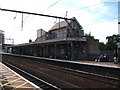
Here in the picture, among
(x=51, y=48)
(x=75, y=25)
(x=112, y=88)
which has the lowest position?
(x=112, y=88)

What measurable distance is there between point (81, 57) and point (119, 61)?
935 cm

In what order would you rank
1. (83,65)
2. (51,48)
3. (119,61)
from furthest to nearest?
(51,48) < (119,61) < (83,65)

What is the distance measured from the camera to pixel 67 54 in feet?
98.3

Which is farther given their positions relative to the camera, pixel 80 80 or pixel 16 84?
pixel 80 80

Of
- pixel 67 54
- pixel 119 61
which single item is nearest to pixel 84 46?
pixel 67 54

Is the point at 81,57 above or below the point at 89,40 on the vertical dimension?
below

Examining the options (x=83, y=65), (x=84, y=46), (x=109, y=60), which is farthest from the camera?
(x=84, y=46)

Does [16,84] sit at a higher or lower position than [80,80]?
higher

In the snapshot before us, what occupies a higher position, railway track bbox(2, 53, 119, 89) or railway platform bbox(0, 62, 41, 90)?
railway platform bbox(0, 62, 41, 90)

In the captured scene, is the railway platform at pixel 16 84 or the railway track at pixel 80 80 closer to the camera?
the railway platform at pixel 16 84

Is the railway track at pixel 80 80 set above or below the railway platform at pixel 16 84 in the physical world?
below

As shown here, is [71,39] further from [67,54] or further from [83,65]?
[83,65]

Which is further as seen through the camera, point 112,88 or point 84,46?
point 84,46

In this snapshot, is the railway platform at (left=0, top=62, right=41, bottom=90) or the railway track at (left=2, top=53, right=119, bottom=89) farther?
the railway track at (left=2, top=53, right=119, bottom=89)
